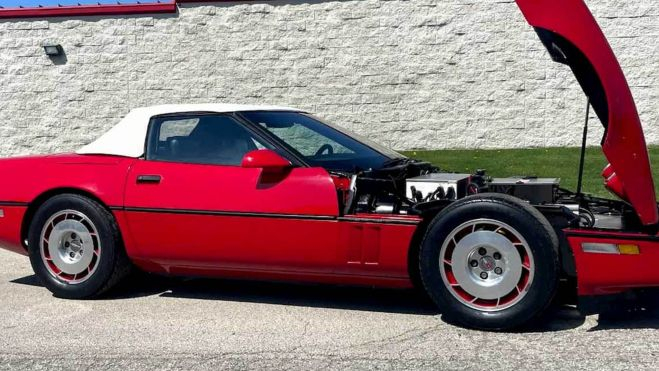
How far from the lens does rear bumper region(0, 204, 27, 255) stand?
5.66 meters

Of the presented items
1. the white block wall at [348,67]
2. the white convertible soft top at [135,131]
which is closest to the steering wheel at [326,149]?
the white convertible soft top at [135,131]

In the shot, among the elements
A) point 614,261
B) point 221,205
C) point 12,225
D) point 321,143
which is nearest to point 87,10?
point 12,225

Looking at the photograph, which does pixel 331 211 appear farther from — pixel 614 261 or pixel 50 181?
pixel 50 181

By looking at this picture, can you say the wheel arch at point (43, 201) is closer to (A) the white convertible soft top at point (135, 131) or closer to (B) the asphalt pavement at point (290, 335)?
(A) the white convertible soft top at point (135, 131)

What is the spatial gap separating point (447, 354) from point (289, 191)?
1475 mm

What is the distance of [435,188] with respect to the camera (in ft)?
16.1

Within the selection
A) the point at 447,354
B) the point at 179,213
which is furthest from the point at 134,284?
the point at 447,354

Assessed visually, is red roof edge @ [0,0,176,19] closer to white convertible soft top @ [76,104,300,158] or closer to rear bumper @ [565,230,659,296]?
white convertible soft top @ [76,104,300,158]

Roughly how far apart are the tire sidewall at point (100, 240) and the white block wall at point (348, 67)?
7612 millimetres

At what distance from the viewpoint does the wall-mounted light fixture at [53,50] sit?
13.2m

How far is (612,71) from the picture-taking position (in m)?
4.36

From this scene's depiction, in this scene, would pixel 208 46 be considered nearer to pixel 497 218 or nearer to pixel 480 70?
pixel 480 70

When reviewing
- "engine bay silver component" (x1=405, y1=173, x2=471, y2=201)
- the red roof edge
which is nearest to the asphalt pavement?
"engine bay silver component" (x1=405, y1=173, x2=471, y2=201)

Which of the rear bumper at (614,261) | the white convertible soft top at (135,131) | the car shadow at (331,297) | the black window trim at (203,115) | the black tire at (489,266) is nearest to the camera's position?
the rear bumper at (614,261)
